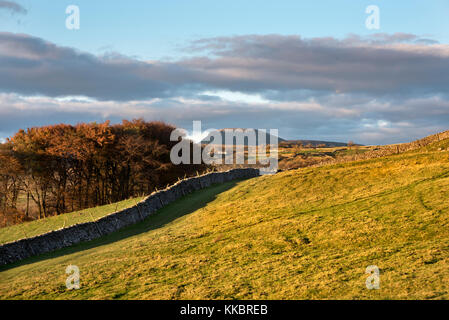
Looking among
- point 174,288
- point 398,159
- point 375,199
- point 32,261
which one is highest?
point 398,159

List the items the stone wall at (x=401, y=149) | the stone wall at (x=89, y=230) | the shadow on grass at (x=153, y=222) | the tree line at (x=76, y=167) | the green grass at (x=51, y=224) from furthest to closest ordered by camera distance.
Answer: the tree line at (x=76, y=167) → the green grass at (x=51, y=224) → the stone wall at (x=401, y=149) → the shadow on grass at (x=153, y=222) → the stone wall at (x=89, y=230)

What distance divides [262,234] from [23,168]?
4333 centimetres

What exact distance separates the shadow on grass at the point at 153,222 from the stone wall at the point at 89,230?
39cm

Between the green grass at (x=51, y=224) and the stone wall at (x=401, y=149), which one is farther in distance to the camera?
the green grass at (x=51, y=224)

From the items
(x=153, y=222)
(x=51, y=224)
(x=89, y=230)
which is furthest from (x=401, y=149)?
(x=51, y=224)

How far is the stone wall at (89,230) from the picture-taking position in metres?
21.9

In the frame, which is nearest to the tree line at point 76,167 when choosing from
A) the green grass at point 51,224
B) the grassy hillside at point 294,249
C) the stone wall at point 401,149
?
the green grass at point 51,224

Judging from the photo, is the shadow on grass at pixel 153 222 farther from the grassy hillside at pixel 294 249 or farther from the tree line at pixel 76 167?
the tree line at pixel 76 167

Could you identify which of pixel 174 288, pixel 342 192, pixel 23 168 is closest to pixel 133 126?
pixel 23 168

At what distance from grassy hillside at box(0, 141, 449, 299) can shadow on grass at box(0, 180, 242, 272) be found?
0.68 feet

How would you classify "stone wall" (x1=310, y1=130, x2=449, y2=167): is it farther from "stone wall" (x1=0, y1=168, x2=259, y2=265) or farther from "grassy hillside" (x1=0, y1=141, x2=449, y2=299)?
"stone wall" (x1=0, y1=168, x2=259, y2=265)

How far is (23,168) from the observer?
5069 centimetres

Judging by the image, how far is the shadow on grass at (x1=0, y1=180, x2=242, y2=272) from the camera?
869 inches

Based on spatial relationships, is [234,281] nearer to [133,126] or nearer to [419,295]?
[419,295]
